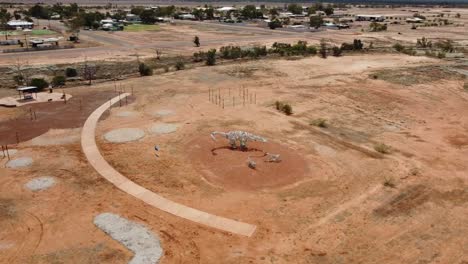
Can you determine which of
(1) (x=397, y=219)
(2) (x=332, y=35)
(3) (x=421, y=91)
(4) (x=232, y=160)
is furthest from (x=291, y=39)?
(1) (x=397, y=219)

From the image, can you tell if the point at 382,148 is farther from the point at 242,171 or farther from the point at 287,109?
the point at 242,171

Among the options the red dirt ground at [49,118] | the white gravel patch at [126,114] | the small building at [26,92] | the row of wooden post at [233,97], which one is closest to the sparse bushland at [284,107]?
the row of wooden post at [233,97]

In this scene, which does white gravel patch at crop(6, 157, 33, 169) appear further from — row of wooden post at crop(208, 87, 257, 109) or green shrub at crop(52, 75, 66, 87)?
green shrub at crop(52, 75, 66, 87)

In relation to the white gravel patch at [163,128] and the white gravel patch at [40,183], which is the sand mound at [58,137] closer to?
the white gravel patch at [163,128]

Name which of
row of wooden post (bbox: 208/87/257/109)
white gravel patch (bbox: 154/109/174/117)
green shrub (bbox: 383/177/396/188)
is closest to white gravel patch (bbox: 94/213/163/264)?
green shrub (bbox: 383/177/396/188)

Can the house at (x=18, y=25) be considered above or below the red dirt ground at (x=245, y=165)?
above

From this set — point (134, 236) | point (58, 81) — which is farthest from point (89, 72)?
point (134, 236)
